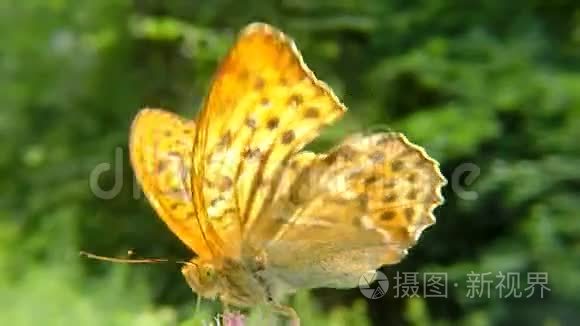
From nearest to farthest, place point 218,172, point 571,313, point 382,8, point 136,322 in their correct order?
point 218,172, point 136,322, point 571,313, point 382,8

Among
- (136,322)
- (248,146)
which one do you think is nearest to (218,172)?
(248,146)

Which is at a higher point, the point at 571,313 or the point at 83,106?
the point at 83,106

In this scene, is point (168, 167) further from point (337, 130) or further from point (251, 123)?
point (337, 130)

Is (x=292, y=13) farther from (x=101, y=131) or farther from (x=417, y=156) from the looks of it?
(x=417, y=156)

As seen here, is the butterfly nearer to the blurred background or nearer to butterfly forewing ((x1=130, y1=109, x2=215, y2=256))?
butterfly forewing ((x1=130, y1=109, x2=215, y2=256))

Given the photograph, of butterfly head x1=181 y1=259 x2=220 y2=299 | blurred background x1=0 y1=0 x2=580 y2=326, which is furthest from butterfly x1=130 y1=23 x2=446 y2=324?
blurred background x1=0 y1=0 x2=580 y2=326

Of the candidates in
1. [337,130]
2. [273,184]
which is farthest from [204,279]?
[337,130]
